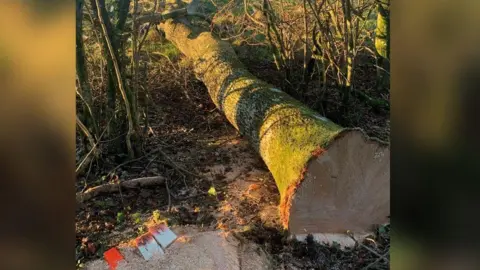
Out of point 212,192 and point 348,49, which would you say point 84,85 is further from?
point 348,49

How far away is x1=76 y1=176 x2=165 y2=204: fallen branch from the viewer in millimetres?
3633

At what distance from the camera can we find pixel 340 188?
3.31 m

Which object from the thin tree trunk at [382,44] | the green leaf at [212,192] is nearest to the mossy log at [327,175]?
the green leaf at [212,192]

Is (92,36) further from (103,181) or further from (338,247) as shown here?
(338,247)

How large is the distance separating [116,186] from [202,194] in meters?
0.70

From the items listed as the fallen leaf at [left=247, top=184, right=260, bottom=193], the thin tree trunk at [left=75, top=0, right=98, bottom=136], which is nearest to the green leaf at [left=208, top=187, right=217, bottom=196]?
the fallen leaf at [left=247, top=184, right=260, bottom=193]

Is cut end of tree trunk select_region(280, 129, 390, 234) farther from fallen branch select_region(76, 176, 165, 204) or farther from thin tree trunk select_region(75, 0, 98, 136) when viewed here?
thin tree trunk select_region(75, 0, 98, 136)

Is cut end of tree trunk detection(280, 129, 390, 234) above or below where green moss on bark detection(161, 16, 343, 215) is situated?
below

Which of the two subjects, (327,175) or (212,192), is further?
(212,192)

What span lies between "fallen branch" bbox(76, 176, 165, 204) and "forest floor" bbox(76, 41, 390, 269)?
1.8 inches

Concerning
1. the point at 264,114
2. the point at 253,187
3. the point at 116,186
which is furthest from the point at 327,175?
the point at 116,186

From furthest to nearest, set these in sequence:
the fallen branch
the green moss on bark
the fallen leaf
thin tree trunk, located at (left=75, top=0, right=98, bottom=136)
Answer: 1. the fallen leaf
2. thin tree trunk, located at (left=75, top=0, right=98, bottom=136)
3. the fallen branch
4. the green moss on bark

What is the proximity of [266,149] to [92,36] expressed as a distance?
1922mm
